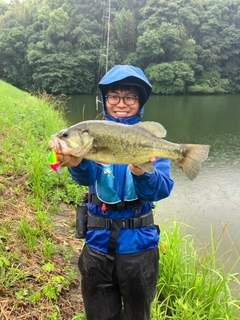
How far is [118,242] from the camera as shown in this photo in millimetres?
2211

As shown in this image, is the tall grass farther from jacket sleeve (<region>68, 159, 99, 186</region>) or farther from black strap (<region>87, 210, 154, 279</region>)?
jacket sleeve (<region>68, 159, 99, 186</region>)

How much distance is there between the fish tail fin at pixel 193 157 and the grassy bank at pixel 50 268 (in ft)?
4.36

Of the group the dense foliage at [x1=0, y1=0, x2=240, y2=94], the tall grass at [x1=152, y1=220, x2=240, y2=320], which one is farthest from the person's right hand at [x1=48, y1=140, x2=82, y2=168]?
the dense foliage at [x1=0, y1=0, x2=240, y2=94]

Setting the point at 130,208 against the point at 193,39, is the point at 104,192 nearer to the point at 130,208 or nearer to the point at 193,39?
the point at 130,208

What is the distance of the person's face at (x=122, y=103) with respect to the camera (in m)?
2.48

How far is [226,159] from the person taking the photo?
39.5 feet

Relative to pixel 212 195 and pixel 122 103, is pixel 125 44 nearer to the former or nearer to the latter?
pixel 212 195

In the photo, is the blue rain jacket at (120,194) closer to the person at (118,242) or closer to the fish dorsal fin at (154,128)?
the person at (118,242)

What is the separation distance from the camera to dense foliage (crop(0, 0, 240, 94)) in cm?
4288

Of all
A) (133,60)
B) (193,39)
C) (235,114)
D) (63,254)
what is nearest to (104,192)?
(63,254)

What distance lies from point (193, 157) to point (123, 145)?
0.56 m

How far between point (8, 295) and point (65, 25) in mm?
50849

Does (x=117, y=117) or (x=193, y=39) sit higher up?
(x=193, y=39)

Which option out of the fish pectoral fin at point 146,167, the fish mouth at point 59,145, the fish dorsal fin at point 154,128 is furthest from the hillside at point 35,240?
the fish dorsal fin at point 154,128
